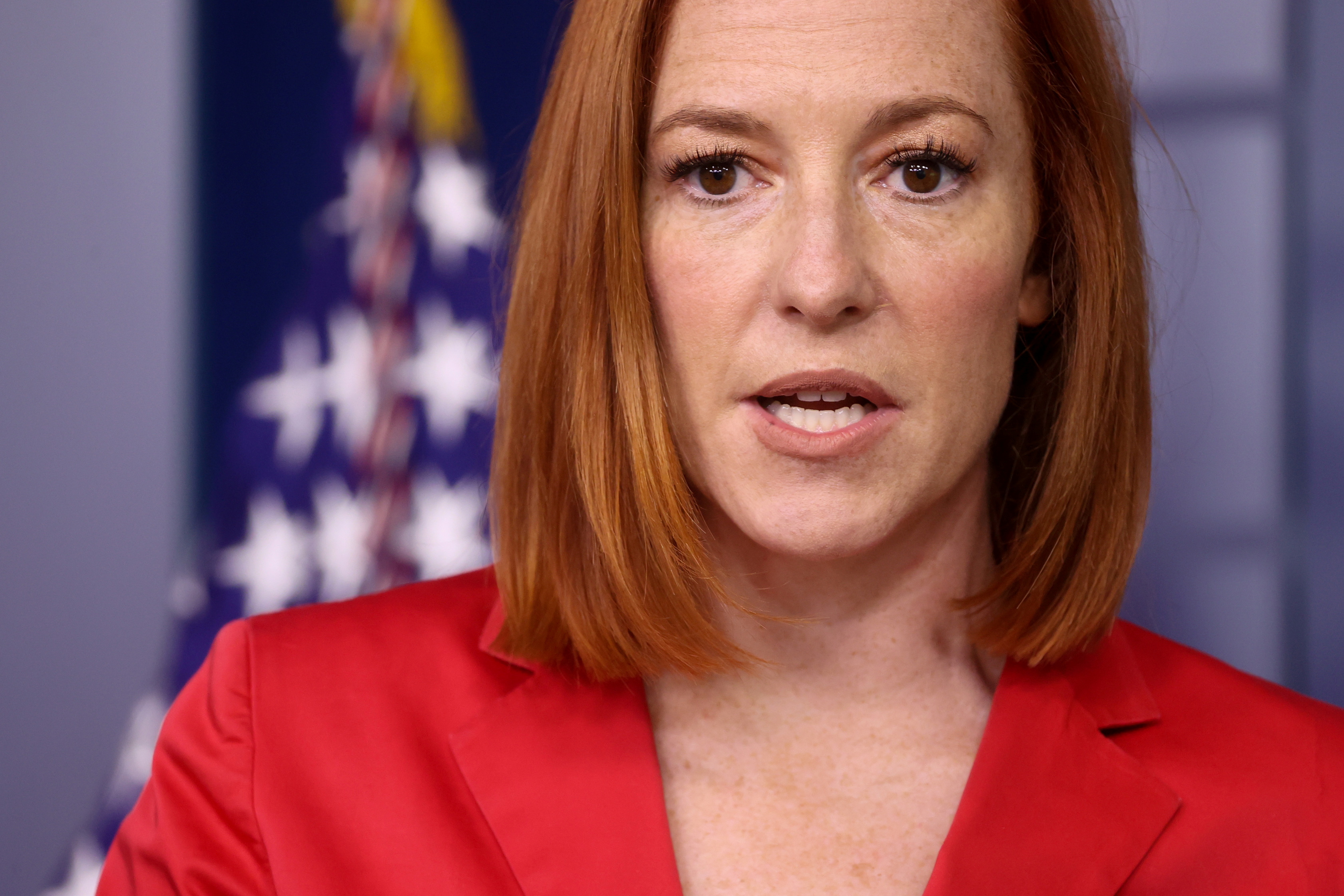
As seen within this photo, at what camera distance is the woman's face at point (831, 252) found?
120 centimetres

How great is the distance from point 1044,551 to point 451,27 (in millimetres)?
1462

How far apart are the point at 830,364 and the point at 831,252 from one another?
0.10m

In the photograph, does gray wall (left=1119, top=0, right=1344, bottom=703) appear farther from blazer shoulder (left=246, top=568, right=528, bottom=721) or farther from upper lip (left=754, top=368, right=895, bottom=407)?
blazer shoulder (left=246, top=568, right=528, bottom=721)

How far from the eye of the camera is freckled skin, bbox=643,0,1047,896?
1.20m

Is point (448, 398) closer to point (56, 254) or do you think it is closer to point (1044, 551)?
point (56, 254)

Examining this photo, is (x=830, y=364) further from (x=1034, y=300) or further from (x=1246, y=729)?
(x=1246, y=729)

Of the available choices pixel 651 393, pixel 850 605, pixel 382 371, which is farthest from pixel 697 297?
pixel 382 371

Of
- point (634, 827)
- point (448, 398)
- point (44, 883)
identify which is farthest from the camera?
point (448, 398)

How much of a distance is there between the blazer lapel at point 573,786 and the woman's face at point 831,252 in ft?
0.81

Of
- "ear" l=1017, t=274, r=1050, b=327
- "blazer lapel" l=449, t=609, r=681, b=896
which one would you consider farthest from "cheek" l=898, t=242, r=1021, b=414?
"blazer lapel" l=449, t=609, r=681, b=896

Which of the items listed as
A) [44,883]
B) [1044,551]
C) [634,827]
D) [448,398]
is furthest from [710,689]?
[44,883]

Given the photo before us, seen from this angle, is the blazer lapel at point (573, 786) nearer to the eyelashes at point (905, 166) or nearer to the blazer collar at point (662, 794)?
the blazer collar at point (662, 794)

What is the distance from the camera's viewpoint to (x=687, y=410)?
1271mm

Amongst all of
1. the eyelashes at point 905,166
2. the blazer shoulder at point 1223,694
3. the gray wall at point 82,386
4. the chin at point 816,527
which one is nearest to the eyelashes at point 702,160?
the eyelashes at point 905,166
